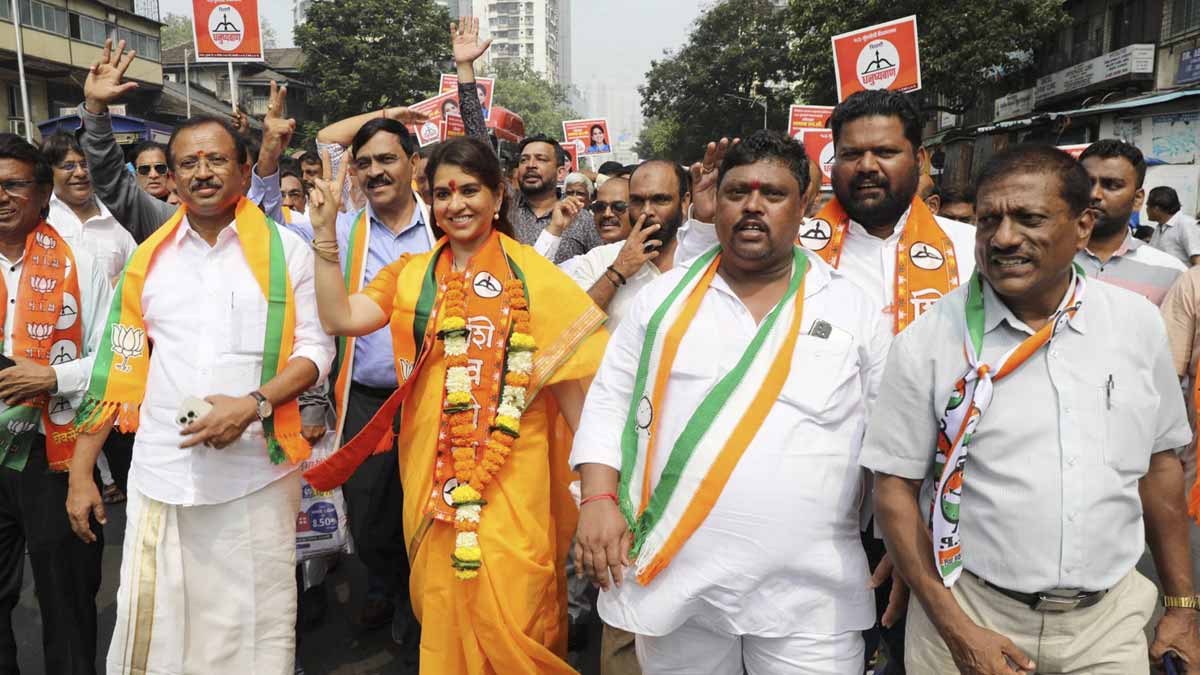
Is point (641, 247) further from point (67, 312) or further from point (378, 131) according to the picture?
point (67, 312)

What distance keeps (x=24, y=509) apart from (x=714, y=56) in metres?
45.1

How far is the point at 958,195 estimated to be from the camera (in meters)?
6.36

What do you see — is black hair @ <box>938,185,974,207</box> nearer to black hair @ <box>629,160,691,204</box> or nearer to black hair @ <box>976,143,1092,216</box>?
black hair @ <box>629,160,691,204</box>

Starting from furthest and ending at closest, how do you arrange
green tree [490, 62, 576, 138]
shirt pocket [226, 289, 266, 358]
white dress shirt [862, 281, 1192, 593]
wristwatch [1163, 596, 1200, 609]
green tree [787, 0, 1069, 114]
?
green tree [490, 62, 576, 138] < green tree [787, 0, 1069, 114] < shirt pocket [226, 289, 266, 358] < wristwatch [1163, 596, 1200, 609] < white dress shirt [862, 281, 1192, 593]

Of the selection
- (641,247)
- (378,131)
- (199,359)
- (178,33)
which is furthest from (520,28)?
(199,359)

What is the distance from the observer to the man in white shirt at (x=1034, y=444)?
1.88 m

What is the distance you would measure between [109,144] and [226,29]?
442 cm

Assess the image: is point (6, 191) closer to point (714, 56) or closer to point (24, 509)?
point (24, 509)

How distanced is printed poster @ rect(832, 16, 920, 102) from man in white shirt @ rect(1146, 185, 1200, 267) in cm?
285

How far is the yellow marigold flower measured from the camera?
9.28 feet

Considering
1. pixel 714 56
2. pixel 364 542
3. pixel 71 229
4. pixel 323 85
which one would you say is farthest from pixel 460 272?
pixel 714 56

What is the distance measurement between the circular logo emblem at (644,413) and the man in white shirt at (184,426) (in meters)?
1.24

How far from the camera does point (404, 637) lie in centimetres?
396

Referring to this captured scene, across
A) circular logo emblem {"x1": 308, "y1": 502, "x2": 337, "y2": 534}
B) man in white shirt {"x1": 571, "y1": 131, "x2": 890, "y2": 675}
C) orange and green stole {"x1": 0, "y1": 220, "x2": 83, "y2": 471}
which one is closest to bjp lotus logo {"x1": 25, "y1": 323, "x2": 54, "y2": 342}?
orange and green stole {"x1": 0, "y1": 220, "x2": 83, "y2": 471}
